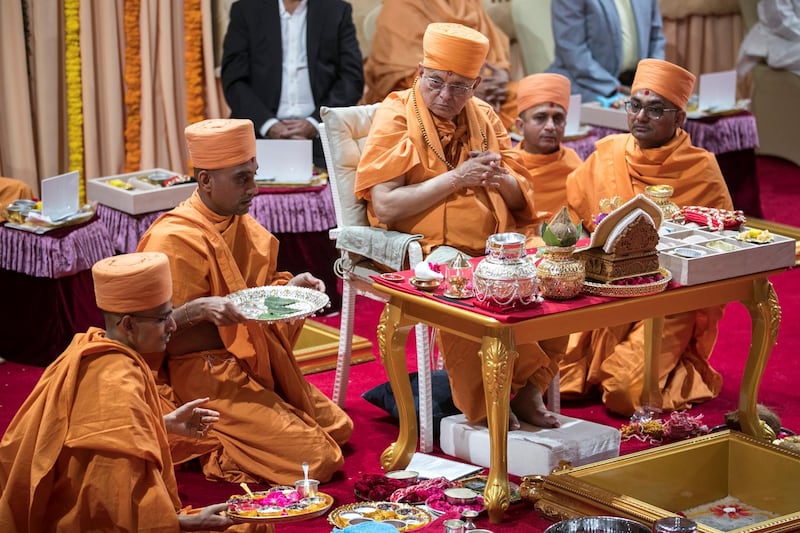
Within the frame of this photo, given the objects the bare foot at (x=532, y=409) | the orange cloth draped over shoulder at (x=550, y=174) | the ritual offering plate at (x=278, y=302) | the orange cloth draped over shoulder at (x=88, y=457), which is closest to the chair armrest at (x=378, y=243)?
the ritual offering plate at (x=278, y=302)

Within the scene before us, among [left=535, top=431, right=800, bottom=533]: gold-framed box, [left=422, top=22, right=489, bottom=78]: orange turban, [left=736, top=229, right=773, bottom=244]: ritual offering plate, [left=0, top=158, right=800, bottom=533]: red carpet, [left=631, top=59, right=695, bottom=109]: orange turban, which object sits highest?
[left=422, top=22, right=489, bottom=78]: orange turban

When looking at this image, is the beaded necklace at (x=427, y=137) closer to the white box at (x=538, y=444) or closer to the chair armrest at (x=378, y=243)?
the chair armrest at (x=378, y=243)

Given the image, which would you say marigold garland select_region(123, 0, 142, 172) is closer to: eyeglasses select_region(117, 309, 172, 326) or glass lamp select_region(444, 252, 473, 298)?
glass lamp select_region(444, 252, 473, 298)

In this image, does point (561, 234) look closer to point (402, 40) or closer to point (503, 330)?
point (503, 330)

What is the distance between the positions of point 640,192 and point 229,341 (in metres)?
2.10

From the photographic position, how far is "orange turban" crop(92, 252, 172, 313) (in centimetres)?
408

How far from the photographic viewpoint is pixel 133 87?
8594 mm

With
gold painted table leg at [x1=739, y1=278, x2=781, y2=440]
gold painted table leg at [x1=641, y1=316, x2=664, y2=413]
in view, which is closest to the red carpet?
gold painted table leg at [x1=641, y1=316, x2=664, y2=413]

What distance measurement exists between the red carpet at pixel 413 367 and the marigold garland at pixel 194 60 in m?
1.91

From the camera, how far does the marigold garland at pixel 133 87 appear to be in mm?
8492

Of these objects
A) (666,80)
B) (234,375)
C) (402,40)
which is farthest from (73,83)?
(666,80)

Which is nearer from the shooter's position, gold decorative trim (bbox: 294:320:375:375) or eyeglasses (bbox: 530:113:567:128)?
gold decorative trim (bbox: 294:320:375:375)

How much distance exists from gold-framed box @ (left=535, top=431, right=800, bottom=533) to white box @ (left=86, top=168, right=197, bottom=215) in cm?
301

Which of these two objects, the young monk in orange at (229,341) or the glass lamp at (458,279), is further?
the young monk in orange at (229,341)
